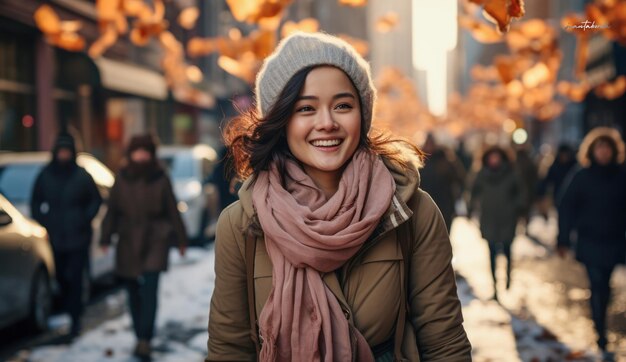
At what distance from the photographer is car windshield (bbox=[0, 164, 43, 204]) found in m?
9.69

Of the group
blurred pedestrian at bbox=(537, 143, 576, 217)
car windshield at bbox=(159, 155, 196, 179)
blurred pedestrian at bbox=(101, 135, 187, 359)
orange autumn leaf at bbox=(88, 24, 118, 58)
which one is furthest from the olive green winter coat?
orange autumn leaf at bbox=(88, 24, 118, 58)

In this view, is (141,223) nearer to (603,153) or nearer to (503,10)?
(503,10)

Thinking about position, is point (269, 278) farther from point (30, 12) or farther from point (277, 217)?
point (30, 12)

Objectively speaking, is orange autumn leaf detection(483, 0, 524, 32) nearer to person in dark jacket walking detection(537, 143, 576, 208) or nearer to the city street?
the city street

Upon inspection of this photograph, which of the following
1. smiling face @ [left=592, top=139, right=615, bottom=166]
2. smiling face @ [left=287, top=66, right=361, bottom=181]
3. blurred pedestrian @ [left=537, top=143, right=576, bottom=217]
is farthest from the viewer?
blurred pedestrian @ [left=537, top=143, right=576, bottom=217]

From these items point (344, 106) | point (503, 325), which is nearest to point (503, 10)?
point (344, 106)

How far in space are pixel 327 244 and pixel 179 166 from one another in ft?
43.8

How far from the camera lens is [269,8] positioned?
8086 millimetres

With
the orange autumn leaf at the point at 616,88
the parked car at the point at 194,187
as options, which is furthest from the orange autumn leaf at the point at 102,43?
the orange autumn leaf at the point at 616,88

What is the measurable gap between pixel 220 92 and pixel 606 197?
36.2 m

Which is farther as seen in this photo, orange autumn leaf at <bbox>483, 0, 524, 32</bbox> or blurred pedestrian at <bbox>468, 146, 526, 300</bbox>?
blurred pedestrian at <bbox>468, 146, 526, 300</bbox>

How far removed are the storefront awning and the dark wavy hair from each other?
1921 cm

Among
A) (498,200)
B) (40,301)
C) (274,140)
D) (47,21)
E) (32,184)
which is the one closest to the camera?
(274,140)

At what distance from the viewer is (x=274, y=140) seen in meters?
2.89
